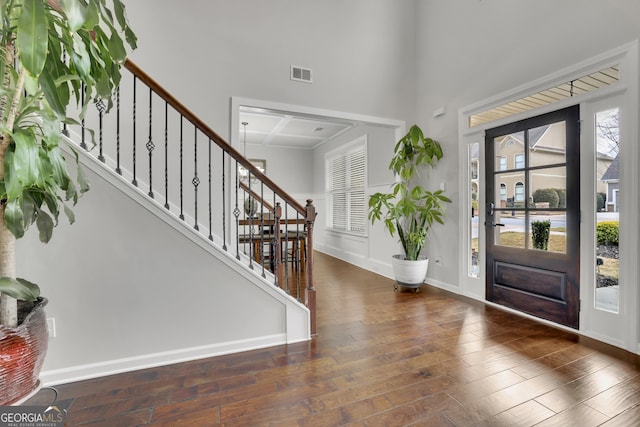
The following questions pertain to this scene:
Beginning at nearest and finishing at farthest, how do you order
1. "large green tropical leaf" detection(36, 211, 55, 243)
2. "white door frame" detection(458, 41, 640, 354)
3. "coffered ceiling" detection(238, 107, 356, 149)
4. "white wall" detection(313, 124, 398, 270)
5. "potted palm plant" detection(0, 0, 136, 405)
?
"potted palm plant" detection(0, 0, 136, 405) < "large green tropical leaf" detection(36, 211, 55, 243) < "white door frame" detection(458, 41, 640, 354) < "white wall" detection(313, 124, 398, 270) < "coffered ceiling" detection(238, 107, 356, 149)

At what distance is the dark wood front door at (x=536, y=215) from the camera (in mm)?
2619

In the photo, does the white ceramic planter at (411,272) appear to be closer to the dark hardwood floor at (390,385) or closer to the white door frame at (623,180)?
the dark hardwood floor at (390,385)

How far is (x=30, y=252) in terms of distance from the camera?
69.9 inches

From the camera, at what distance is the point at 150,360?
6.60 ft

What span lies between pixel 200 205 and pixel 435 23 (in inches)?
155

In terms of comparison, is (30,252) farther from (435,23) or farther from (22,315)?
(435,23)

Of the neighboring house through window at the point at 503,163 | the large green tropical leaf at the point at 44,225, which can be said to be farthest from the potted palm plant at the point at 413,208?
the large green tropical leaf at the point at 44,225

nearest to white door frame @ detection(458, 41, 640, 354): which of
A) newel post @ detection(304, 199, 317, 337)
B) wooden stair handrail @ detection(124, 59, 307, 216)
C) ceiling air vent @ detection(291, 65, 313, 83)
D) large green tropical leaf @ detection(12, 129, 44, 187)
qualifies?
ceiling air vent @ detection(291, 65, 313, 83)

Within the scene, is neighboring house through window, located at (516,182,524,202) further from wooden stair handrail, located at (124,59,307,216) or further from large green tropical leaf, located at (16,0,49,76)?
large green tropical leaf, located at (16,0,49,76)

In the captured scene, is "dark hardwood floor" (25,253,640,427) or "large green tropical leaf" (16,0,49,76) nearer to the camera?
"large green tropical leaf" (16,0,49,76)

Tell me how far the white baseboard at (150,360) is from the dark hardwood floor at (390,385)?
55 mm

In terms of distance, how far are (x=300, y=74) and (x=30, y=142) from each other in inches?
116

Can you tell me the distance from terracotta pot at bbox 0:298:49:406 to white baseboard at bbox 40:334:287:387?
1.97ft

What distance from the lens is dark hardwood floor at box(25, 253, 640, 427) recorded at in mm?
1537
